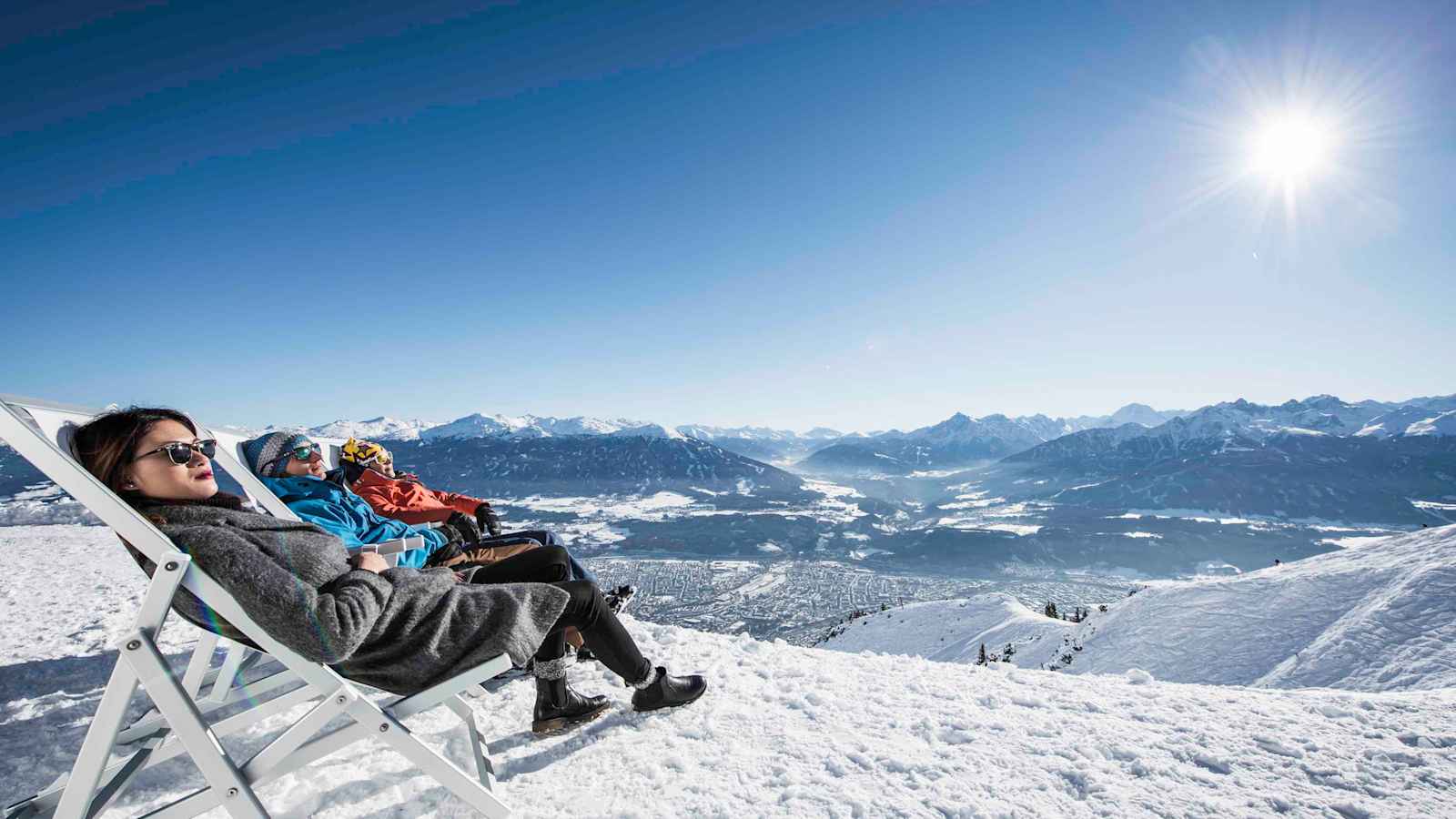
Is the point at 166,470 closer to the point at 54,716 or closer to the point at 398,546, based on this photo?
the point at 398,546

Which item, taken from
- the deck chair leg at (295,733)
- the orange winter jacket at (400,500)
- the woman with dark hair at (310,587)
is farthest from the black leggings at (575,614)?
the orange winter jacket at (400,500)

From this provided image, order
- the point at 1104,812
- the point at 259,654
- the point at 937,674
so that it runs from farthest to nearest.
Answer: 1. the point at 937,674
2. the point at 259,654
3. the point at 1104,812

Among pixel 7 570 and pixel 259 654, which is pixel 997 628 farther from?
pixel 7 570

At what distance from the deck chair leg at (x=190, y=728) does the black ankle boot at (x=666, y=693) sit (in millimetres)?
1990

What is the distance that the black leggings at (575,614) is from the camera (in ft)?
10.2

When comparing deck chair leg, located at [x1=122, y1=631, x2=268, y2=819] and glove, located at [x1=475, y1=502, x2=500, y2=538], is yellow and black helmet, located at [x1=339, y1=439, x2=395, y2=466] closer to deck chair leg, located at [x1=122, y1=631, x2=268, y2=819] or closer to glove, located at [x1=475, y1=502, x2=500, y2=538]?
glove, located at [x1=475, y1=502, x2=500, y2=538]

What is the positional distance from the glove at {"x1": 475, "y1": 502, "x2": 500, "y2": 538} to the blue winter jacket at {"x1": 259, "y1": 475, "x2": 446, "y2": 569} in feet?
3.93

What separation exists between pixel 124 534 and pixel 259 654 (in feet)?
8.56

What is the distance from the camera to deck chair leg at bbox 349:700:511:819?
7.20 ft

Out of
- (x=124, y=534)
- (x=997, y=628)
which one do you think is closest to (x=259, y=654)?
(x=124, y=534)

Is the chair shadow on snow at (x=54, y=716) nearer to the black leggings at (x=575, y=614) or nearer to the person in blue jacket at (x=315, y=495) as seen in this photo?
the person in blue jacket at (x=315, y=495)

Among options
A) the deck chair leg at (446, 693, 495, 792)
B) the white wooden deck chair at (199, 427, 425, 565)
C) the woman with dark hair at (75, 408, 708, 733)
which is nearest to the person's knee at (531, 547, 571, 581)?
the woman with dark hair at (75, 408, 708, 733)

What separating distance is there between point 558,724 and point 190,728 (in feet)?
6.01

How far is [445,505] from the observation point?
6.68 meters
